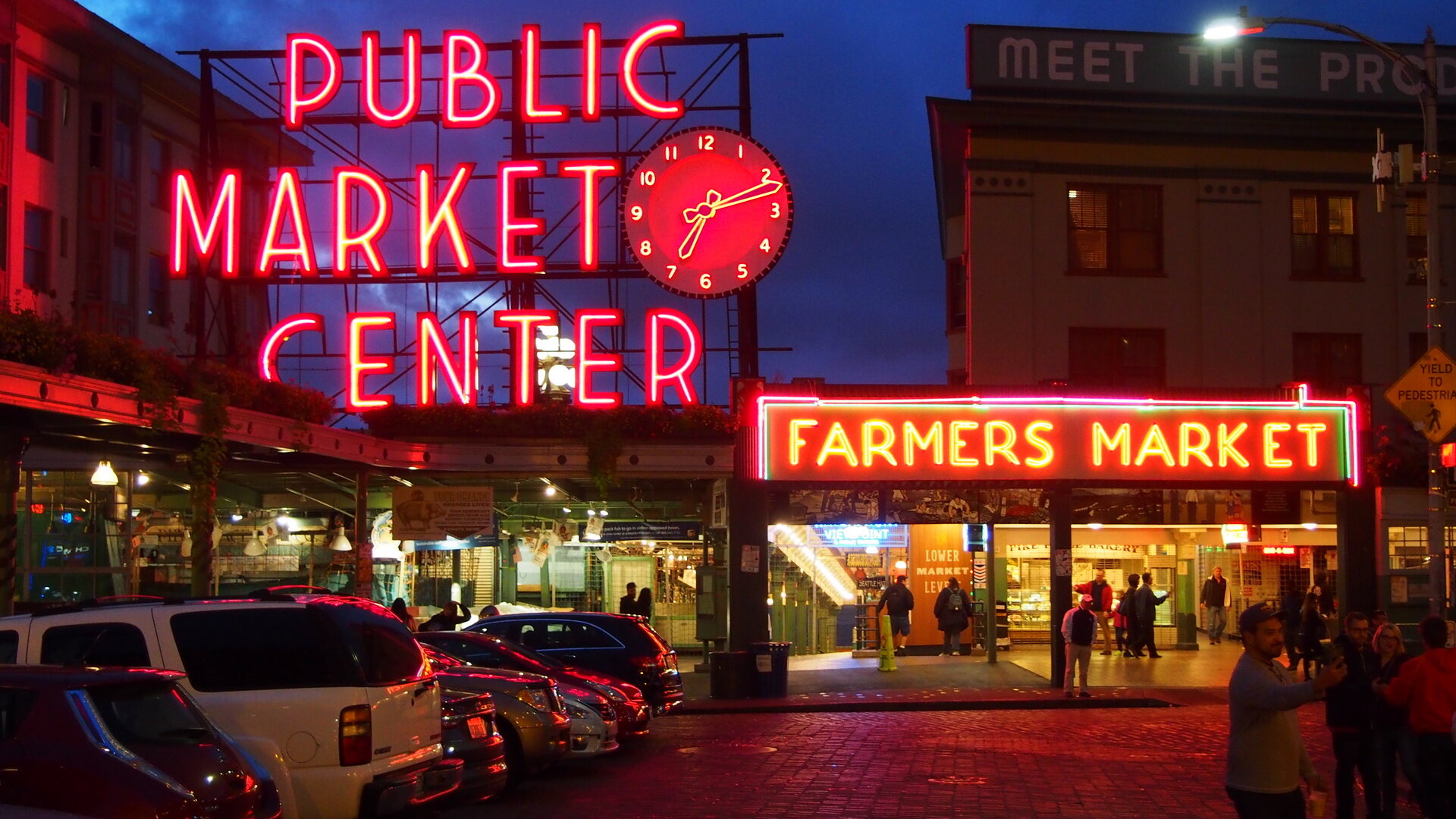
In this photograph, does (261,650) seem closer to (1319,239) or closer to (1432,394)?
(1432,394)

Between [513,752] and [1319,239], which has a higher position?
[1319,239]

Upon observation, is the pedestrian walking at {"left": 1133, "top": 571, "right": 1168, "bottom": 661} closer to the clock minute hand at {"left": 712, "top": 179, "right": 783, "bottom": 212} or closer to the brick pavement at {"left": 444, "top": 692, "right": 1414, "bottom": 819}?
the brick pavement at {"left": 444, "top": 692, "right": 1414, "bottom": 819}

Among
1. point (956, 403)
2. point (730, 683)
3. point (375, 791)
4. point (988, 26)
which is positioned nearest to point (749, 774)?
point (375, 791)

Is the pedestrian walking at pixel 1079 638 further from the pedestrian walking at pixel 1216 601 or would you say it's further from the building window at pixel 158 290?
the building window at pixel 158 290

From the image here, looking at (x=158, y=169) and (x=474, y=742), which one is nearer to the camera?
(x=474, y=742)

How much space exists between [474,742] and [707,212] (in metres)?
17.1

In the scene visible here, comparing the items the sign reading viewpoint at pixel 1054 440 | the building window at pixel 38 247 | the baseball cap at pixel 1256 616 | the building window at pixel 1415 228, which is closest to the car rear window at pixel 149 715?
the baseball cap at pixel 1256 616

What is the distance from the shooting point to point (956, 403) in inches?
1037

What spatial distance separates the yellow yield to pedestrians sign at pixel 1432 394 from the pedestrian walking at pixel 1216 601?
15.4m

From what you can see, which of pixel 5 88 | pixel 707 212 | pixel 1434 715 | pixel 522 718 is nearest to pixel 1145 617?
pixel 707 212

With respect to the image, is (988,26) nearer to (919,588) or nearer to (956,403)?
(956,403)

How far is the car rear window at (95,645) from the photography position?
9.69 metres

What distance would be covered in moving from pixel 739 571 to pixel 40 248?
19.2 m

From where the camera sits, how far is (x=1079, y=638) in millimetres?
23359
